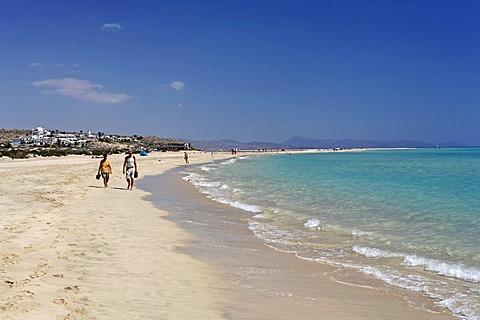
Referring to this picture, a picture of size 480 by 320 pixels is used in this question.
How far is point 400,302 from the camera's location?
596 cm

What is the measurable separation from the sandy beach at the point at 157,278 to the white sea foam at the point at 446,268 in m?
1.69

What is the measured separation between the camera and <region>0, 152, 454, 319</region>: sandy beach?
5152 mm

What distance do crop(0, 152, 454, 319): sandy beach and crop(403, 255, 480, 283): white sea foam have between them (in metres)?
1.69

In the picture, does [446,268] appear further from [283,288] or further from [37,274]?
[37,274]

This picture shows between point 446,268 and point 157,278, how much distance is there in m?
4.89

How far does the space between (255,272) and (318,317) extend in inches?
84.0

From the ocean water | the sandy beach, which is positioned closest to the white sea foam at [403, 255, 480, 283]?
the ocean water

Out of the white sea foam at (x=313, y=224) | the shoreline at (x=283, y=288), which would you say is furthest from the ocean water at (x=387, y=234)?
the shoreline at (x=283, y=288)

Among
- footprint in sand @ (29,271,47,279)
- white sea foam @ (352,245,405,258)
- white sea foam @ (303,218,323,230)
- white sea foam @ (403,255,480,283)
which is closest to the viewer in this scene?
footprint in sand @ (29,271,47,279)

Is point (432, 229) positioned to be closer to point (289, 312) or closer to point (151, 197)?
point (289, 312)

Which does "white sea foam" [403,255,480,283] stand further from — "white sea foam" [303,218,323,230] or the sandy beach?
"white sea foam" [303,218,323,230]

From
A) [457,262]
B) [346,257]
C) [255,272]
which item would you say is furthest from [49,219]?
[457,262]

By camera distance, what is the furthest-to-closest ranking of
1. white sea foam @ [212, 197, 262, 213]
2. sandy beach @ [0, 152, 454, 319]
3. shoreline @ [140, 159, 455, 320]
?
white sea foam @ [212, 197, 262, 213]
shoreline @ [140, 159, 455, 320]
sandy beach @ [0, 152, 454, 319]

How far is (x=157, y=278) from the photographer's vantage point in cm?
648
